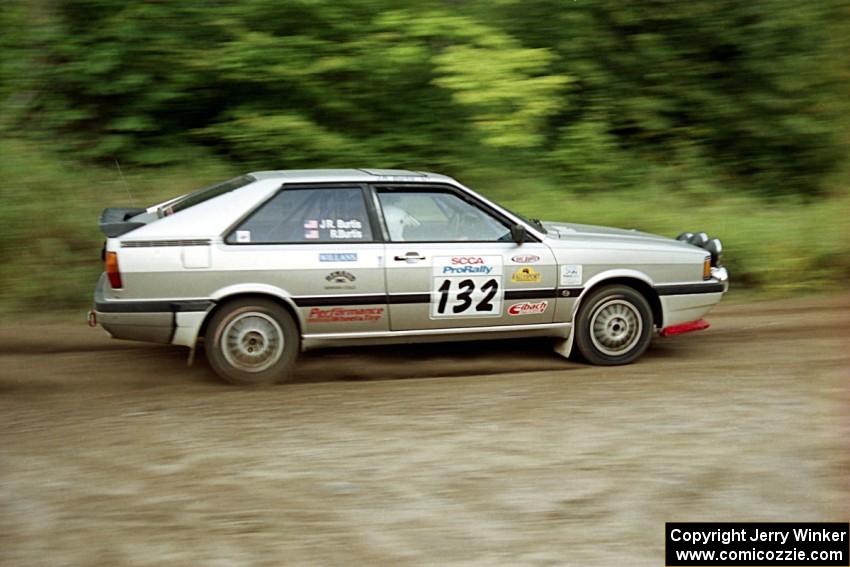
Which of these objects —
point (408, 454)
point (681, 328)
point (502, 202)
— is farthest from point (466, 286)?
point (502, 202)

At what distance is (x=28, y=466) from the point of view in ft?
16.6

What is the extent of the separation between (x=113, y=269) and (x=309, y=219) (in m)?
1.37

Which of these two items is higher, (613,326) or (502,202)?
(502,202)

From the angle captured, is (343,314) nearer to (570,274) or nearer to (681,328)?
(570,274)

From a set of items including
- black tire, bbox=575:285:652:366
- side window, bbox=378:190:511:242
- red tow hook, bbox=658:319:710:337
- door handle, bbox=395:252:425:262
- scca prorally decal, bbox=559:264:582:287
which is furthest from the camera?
red tow hook, bbox=658:319:710:337

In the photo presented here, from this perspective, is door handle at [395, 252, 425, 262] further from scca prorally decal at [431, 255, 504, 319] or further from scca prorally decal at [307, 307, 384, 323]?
scca prorally decal at [307, 307, 384, 323]

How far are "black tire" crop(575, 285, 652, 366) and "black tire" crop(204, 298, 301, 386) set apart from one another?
218 cm

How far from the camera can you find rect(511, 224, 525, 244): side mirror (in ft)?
22.7

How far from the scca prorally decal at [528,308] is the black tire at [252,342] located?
158cm

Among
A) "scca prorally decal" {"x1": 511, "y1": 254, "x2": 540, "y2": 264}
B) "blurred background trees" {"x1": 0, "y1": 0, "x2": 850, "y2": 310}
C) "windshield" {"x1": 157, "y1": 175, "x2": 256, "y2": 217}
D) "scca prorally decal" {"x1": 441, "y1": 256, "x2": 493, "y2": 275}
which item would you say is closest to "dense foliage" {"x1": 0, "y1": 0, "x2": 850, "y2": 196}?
"blurred background trees" {"x1": 0, "y1": 0, "x2": 850, "y2": 310}

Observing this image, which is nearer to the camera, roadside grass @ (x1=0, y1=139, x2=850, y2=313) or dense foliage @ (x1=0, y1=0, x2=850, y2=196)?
roadside grass @ (x1=0, y1=139, x2=850, y2=313)

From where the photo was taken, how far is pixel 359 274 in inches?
263

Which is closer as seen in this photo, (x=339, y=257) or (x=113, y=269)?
(x=113, y=269)

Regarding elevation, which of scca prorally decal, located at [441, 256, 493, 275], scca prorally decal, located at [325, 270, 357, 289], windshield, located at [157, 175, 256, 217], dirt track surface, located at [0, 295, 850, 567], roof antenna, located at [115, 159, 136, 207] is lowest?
dirt track surface, located at [0, 295, 850, 567]
